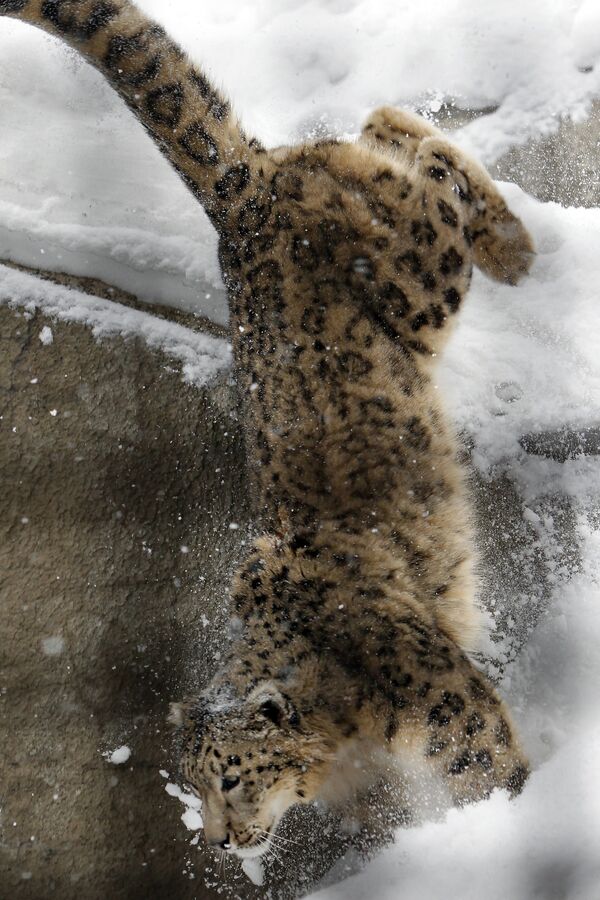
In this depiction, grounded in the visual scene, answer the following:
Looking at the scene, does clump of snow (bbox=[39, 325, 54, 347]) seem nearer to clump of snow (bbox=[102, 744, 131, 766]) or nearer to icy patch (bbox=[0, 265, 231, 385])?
icy patch (bbox=[0, 265, 231, 385])

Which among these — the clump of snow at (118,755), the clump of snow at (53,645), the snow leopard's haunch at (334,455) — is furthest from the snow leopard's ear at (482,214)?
the clump of snow at (118,755)

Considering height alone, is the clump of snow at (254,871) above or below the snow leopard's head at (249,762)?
below

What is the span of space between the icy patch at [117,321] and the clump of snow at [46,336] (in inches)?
2.9

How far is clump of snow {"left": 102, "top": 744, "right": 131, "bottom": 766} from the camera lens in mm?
3277

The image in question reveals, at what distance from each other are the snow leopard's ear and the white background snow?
17cm

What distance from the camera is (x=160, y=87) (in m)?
2.96

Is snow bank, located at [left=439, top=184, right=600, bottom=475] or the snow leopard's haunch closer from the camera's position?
the snow leopard's haunch

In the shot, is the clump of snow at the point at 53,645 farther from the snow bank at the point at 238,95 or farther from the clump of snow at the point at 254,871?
the snow bank at the point at 238,95

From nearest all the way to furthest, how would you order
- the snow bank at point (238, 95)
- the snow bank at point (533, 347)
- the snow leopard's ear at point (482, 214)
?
the snow leopard's ear at point (482, 214)
the snow bank at point (533, 347)
the snow bank at point (238, 95)

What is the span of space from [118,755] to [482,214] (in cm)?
265

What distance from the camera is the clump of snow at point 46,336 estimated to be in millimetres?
3592

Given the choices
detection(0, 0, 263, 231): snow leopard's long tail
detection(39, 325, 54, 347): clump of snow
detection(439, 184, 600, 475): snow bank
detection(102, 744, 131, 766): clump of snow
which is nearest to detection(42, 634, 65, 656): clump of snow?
detection(102, 744, 131, 766): clump of snow

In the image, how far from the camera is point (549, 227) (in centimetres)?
364

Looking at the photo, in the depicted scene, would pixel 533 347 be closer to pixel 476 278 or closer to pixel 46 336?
pixel 476 278
